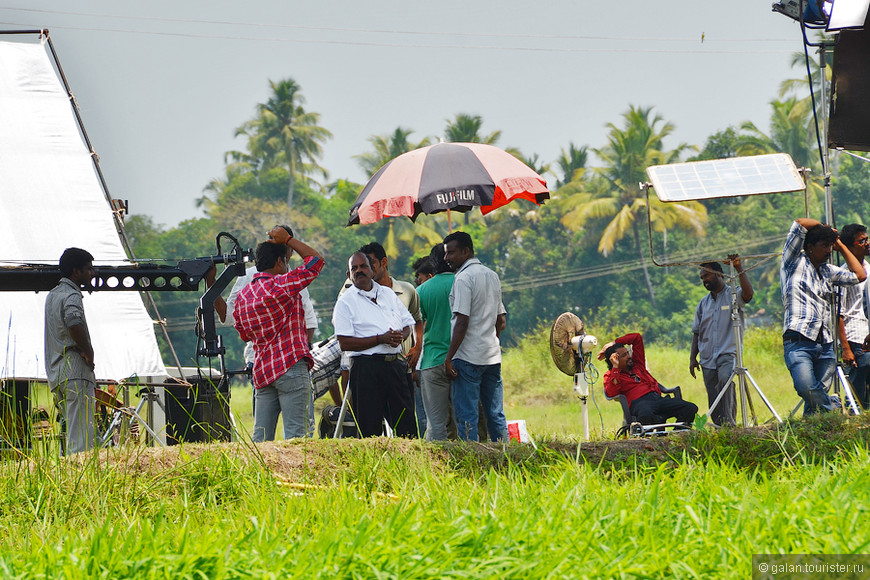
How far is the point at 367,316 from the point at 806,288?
3.10m

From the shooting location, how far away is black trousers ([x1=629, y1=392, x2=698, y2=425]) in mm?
8148

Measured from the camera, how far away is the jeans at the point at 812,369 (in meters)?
6.66

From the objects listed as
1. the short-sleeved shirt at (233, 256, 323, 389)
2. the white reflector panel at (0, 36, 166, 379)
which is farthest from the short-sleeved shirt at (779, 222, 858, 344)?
the white reflector panel at (0, 36, 166, 379)

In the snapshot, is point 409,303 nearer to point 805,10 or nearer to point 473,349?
point 473,349

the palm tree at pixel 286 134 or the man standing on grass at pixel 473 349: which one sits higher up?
the palm tree at pixel 286 134

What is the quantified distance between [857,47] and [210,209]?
1790 inches

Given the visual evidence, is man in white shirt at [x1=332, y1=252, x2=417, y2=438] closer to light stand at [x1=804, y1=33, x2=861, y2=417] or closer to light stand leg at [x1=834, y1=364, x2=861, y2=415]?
light stand at [x1=804, y1=33, x2=861, y2=417]

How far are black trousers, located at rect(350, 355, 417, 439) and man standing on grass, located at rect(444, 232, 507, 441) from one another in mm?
346

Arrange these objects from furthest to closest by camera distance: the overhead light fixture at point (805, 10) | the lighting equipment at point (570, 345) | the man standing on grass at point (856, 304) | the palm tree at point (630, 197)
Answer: the palm tree at point (630, 197) < the lighting equipment at point (570, 345) < the man standing on grass at point (856, 304) < the overhead light fixture at point (805, 10)

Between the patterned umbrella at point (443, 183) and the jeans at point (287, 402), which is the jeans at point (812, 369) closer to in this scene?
the patterned umbrella at point (443, 183)

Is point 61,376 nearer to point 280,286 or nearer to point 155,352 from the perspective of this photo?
point 280,286

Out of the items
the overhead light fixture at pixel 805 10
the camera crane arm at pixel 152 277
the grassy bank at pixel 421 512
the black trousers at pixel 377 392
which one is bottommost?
the grassy bank at pixel 421 512

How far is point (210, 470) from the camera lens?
4.54 metres

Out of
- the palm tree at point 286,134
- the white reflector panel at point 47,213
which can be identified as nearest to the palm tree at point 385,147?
the palm tree at point 286,134
